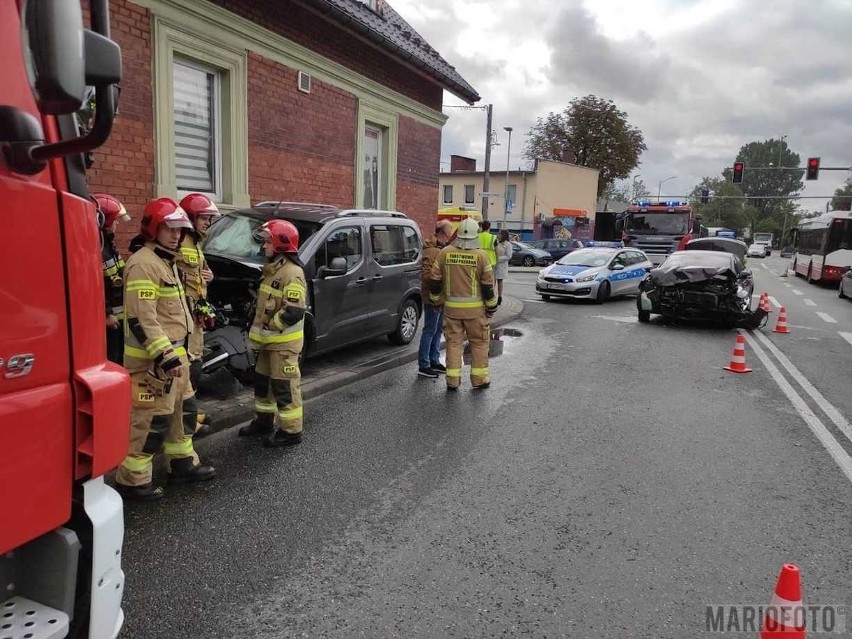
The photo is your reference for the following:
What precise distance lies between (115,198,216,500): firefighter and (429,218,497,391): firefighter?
3360mm

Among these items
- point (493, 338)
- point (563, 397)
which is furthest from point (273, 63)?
point (563, 397)

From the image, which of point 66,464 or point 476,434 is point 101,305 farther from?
point 476,434

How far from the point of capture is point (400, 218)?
28.3ft

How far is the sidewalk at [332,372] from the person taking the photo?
5.50 meters

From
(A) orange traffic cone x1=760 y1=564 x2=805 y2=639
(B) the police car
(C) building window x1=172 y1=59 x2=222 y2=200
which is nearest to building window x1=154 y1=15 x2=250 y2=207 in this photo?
(C) building window x1=172 y1=59 x2=222 y2=200

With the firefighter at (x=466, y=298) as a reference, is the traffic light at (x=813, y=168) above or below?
above

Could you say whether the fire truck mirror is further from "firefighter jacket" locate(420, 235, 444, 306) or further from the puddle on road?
the puddle on road

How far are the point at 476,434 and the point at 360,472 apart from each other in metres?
1.33

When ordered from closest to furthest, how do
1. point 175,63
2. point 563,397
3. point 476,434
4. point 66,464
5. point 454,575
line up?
point 66,464 → point 454,575 → point 476,434 → point 563,397 → point 175,63

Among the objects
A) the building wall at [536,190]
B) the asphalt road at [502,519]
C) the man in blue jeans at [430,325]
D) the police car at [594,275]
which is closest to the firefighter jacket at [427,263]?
the man in blue jeans at [430,325]

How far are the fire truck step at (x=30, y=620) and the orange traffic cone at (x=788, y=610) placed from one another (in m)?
2.42

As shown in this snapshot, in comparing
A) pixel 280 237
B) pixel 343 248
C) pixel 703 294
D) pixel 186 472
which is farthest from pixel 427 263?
pixel 703 294

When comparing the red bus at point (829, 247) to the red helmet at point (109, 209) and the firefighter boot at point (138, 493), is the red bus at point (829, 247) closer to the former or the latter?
the red helmet at point (109, 209)

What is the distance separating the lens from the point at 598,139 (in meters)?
53.6
